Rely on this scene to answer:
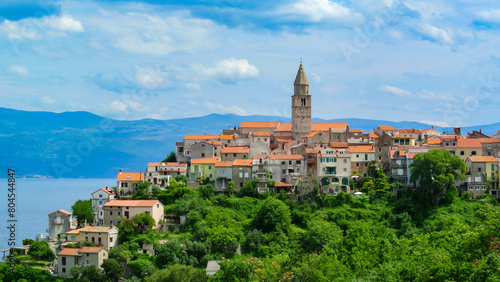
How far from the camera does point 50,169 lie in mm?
131625

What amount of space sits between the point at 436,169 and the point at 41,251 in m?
37.7

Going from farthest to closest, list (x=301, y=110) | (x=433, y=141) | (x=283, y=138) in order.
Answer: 1. (x=283, y=138)
2. (x=301, y=110)
3. (x=433, y=141)

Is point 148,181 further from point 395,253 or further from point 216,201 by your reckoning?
point 395,253

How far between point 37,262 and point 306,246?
78.7 feet

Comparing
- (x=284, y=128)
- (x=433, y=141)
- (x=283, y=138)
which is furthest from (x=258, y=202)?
(x=433, y=141)

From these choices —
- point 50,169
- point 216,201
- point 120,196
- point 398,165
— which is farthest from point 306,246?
point 50,169

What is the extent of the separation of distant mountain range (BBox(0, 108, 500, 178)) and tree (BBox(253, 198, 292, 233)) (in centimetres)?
6944

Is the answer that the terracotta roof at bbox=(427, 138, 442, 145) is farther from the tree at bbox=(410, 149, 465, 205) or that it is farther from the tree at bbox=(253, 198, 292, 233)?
the tree at bbox=(253, 198, 292, 233)

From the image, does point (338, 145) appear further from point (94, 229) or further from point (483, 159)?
point (94, 229)

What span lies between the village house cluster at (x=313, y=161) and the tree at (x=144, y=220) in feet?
23.1

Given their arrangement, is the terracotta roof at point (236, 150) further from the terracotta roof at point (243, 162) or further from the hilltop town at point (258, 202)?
the terracotta roof at point (243, 162)

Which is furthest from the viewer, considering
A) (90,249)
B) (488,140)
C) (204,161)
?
(488,140)

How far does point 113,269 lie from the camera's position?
4916cm

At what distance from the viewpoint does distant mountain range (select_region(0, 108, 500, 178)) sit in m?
134
